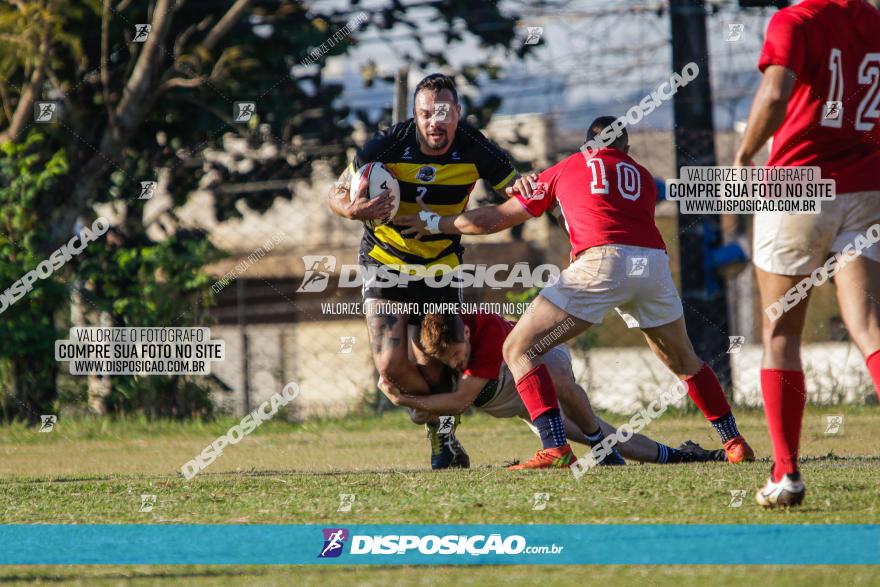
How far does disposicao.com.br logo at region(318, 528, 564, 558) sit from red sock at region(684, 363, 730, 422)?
2521mm

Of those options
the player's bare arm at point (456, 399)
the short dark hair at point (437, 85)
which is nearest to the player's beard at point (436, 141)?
the short dark hair at point (437, 85)

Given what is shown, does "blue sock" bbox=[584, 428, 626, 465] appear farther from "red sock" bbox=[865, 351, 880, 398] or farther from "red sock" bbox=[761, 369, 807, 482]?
"red sock" bbox=[865, 351, 880, 398]

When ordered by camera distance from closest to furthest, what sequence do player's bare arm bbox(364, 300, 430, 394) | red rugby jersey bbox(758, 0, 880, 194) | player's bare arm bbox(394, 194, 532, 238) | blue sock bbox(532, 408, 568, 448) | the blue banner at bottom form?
the blue banner at bottom
red rugby jersey bbox(758, 0, 880, 194)
blue sock bbox(532, 408, 568, 448)
player's bare arm bbox(394, 194, 532, 238)
player's bare arm bbox(364, 300, 430, 394)

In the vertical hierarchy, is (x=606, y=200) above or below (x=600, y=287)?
above

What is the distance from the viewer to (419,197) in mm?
7094

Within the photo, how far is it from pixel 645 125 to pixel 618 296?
5.46m

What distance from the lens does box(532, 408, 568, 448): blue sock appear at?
239 inches

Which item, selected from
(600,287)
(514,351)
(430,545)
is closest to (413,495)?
(430,545)

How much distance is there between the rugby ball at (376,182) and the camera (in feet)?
22.4

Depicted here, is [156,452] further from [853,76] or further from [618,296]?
[853,76]

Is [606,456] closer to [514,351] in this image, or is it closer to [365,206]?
[514,351]

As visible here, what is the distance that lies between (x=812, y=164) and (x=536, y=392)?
207cm

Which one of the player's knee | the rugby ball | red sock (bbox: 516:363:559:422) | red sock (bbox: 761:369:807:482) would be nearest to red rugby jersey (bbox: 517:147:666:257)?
the player's knee

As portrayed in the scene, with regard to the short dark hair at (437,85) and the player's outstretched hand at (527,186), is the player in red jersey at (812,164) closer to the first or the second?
the player's outstretched hand at (527,186)
